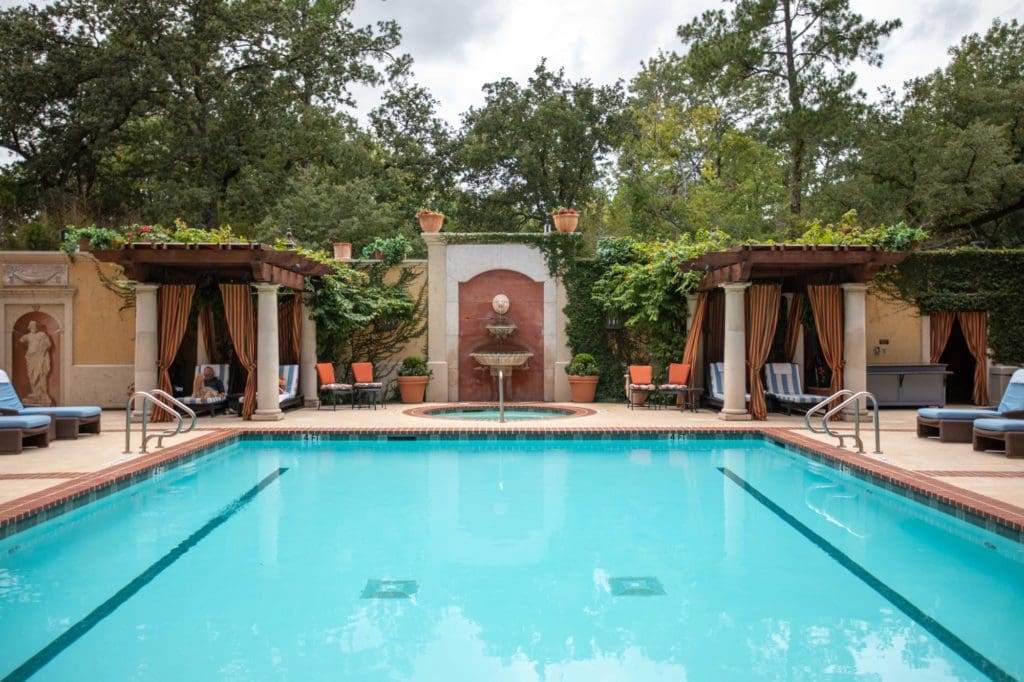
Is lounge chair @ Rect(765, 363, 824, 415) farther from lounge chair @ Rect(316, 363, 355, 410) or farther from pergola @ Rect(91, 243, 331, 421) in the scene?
pergola @ Rect(91, 243, 331, 421)

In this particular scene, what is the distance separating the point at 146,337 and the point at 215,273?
5.36 ft

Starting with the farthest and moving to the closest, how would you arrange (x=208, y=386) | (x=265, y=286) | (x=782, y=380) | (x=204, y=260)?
(x=782, y=380)
(x=208, y=386)
(x=265, y=286)
(x=204, y=260)

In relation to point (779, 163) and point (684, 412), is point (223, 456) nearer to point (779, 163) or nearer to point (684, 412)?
point (684, 412)

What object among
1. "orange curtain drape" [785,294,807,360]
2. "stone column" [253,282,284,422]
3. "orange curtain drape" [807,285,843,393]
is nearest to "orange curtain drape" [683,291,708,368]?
"orange curtain drape" [785,294,807,360]

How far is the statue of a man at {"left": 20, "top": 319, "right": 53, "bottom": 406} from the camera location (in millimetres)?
13820

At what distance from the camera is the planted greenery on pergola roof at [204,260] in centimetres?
1043

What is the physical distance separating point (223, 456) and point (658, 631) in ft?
21.8

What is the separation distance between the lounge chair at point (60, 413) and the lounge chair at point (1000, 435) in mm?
10252

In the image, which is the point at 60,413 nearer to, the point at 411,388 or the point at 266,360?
the point at 266,360

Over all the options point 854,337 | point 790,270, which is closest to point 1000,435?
point 854,337

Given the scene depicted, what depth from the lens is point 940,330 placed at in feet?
47.6

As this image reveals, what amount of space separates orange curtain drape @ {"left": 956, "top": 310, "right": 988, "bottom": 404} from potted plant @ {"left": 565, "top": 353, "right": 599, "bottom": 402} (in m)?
7.14

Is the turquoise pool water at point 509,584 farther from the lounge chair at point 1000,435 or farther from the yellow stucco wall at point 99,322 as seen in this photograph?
the yellow stucco wall at point 99,322

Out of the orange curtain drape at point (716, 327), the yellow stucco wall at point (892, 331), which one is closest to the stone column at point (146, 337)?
the orange curtain drape at point (716, 327)
